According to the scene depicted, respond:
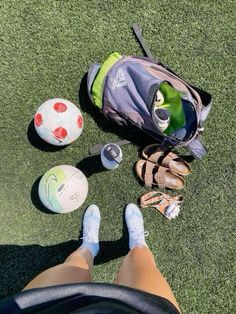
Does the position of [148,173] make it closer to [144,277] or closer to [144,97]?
[144,97]

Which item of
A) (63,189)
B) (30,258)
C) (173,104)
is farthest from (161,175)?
(30,258)

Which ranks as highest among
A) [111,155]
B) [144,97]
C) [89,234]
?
[144,97]

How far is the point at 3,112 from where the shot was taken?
3.11 metres

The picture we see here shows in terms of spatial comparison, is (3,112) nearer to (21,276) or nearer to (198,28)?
(21,276)

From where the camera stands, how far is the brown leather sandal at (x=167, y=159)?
308cm

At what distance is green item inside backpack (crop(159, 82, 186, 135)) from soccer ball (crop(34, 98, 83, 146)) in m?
0.56

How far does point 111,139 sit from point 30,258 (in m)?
0.97

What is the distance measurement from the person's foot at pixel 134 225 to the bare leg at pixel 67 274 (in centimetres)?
37

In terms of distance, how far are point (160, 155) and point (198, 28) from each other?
3.10 feet

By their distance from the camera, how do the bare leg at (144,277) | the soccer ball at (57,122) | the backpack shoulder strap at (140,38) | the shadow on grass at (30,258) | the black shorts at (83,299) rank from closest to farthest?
1. the black shorts at (83,299)
2. the bare leg at (144,277)
3. the soccer ball at (57,122)
4. the shadow on grass at (30,258)
5. the backpack shoulder strap at (140,38)

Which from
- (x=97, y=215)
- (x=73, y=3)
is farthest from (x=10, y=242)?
(x=73, y=3)

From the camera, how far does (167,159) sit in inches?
121

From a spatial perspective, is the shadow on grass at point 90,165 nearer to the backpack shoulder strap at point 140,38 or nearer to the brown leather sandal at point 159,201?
the brown leather sandal at point 159,201

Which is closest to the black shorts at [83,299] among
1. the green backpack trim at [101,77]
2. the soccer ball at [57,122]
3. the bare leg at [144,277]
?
the bare leg at [144,277]
